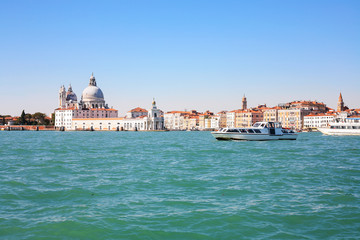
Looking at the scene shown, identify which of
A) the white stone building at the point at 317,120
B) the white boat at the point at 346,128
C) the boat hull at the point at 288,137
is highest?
the white stone building at the point at 317,120

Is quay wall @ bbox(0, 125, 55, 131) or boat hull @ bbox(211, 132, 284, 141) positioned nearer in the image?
boat hull @ bbox(211, 132, 284, 141)

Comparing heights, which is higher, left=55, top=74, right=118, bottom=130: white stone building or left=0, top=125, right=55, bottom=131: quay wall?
left=55, top=74, right=118, bottom=130: white stone building

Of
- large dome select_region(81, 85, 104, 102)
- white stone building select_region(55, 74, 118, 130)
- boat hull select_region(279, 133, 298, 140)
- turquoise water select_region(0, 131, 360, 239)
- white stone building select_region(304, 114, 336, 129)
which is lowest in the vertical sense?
turquoise water select_region(0, 131, 360, 239)

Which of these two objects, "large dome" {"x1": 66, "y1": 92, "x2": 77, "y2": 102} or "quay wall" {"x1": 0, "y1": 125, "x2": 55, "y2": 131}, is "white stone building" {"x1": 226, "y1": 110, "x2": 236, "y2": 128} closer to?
"quay wall" {"x1": 0, "y1": 125, "x2": 55, "y2": 131}

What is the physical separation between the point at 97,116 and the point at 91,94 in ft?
21.6

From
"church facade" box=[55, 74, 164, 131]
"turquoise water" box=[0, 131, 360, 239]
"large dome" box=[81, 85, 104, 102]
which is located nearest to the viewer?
"turquoise water" box=[0, 131, 360, 239]

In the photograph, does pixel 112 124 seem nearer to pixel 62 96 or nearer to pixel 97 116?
pixel 97 116

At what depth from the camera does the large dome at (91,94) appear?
107m

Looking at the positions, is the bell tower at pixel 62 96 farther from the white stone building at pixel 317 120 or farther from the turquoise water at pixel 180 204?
the turquoise water at pixel 180 204

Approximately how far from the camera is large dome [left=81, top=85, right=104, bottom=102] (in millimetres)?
107312

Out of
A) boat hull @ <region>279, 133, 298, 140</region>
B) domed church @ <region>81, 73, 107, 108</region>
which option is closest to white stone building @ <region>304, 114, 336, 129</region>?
A: boat hull @ <region>279, 133, 298, 140</region>

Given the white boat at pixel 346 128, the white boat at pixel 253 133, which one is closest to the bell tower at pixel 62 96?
the white boat at pixel 346 128

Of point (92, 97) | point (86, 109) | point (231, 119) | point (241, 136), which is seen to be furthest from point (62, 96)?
point (241, 136)

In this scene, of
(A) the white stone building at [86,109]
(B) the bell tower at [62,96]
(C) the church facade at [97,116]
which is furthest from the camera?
(B) the bell tower at [62,96]
